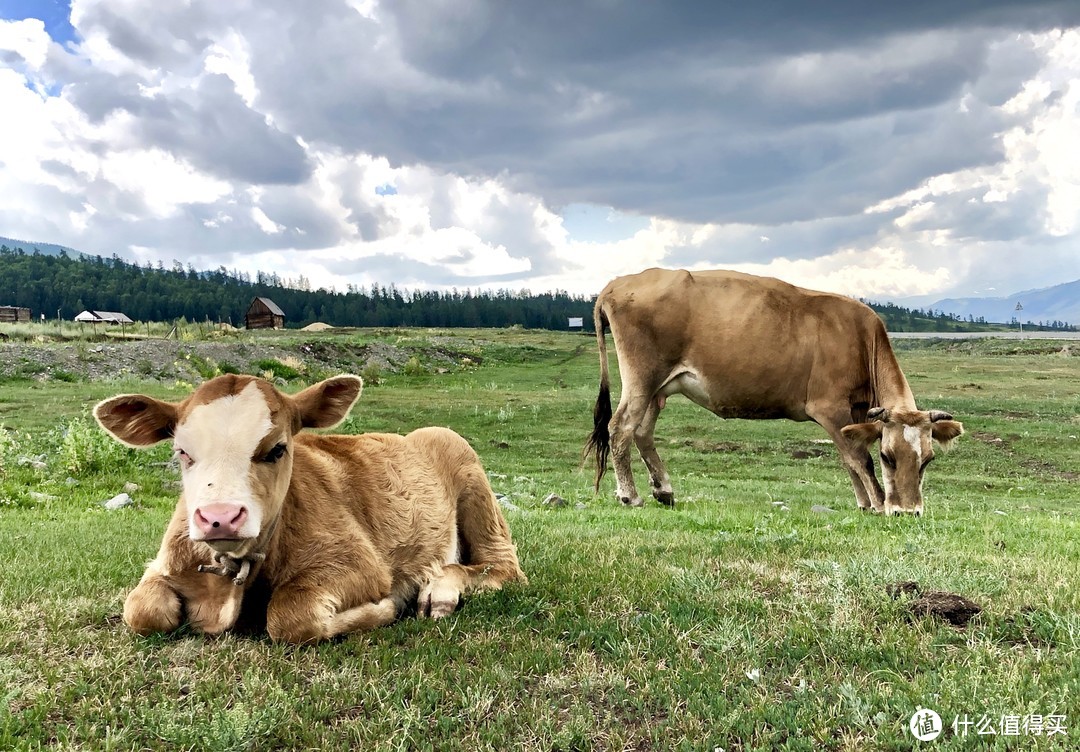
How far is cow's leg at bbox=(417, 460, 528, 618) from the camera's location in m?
5.19

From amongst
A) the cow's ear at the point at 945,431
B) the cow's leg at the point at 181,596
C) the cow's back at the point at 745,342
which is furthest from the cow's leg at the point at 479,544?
the cow's ear at the point at 945,431

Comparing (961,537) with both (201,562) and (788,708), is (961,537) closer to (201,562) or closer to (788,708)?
(788,708)

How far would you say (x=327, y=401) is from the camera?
15.5 feet

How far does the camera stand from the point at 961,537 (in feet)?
25.4

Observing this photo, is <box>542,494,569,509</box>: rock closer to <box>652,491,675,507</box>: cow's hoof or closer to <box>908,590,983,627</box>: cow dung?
<box>652,491,675,507</box>: cow's hoof

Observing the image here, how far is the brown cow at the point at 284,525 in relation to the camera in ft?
12.7

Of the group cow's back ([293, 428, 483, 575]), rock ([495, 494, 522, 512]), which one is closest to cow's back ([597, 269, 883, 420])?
rock ([495, 494, 522, 512])

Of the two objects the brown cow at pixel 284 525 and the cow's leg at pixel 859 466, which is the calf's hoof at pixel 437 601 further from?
the cow's leg at pixel 859 466

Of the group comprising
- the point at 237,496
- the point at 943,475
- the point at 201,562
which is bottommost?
the point at 943,475

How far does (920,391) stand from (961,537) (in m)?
27.9

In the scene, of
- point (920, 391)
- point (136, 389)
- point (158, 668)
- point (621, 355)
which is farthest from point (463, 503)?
point (920, 391)

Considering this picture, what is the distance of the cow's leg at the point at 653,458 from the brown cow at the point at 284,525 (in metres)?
6.57

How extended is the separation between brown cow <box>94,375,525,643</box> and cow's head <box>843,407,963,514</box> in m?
7.60

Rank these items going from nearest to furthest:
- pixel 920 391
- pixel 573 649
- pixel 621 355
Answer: pixel 573 649 < pixel 621 355 < pixel 920 391
